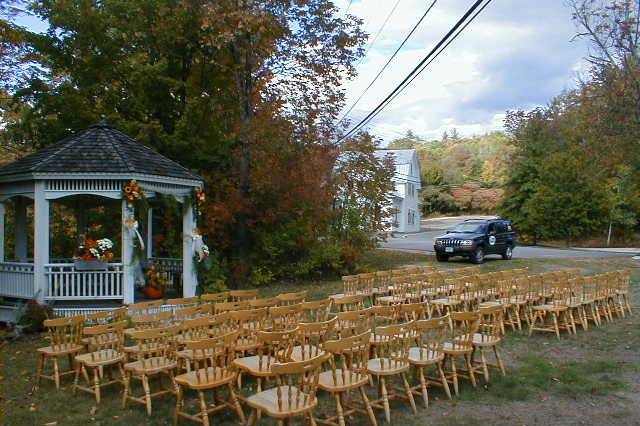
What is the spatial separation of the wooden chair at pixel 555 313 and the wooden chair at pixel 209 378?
5952 mm

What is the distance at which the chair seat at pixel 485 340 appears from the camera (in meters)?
7.32

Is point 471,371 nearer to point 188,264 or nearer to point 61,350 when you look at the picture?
point 61,350

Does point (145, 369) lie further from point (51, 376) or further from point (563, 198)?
point (563, 198)

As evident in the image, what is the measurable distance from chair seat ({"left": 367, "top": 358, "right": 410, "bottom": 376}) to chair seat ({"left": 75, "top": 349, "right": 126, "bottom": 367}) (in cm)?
306

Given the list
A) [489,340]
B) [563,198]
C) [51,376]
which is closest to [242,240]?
[51,376]

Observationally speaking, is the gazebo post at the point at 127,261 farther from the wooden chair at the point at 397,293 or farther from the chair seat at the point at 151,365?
the chair seat at the point at 151,365

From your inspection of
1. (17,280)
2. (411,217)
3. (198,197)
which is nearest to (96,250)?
(17,280)

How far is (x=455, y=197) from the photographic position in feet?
214

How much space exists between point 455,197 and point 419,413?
6084 centimetres

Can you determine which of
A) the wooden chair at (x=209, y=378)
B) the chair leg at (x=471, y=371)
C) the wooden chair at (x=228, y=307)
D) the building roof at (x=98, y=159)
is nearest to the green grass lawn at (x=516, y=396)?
the chair leg at (x=471, y=371)

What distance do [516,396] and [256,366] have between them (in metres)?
3.05

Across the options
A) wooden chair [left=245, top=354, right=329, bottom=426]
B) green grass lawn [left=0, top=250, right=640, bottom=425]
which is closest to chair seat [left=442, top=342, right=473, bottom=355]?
green grass lawn [left=0, top=250, right=640, bottom=425]

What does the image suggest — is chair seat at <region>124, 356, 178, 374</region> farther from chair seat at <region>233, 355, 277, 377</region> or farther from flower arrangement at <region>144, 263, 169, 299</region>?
flower arrangement at <region>144, 263, 169, 299</region>

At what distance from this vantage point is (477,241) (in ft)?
70.1
